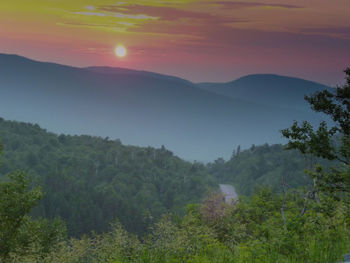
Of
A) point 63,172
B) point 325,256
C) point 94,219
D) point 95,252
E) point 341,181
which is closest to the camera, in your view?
point 325,256

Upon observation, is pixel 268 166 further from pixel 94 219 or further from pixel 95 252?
pixel 95 252

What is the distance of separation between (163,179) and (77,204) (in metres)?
47.3

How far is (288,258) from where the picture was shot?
21.8ft

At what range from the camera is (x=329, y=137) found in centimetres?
1141

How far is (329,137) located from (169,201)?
12208 cm

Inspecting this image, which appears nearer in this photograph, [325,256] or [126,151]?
[325,256]

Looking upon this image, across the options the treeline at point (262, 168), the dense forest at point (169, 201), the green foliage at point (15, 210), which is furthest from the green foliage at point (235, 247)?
the treeline at point (262, 168)

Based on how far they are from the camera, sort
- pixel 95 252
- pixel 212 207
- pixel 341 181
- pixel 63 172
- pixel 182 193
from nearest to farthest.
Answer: pixel 95 252 → pixel 341 181 → pixel 212 207 → pixel 63 172 → pixel 182 193

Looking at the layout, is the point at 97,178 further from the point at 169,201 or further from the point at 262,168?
the point at 262,168

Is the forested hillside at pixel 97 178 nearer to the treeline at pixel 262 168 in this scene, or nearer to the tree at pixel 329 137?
the treeline at pixel 262 168

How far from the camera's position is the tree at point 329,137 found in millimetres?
10578

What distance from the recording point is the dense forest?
26.1 feet

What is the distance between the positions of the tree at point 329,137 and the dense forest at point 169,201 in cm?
4

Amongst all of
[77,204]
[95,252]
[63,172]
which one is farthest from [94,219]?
[95,252]
